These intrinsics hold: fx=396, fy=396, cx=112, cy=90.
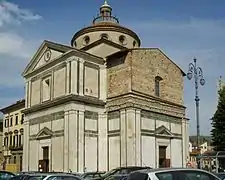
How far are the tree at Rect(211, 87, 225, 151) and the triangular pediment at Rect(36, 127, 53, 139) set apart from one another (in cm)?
1688

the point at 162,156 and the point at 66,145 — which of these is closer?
the point at 66,145

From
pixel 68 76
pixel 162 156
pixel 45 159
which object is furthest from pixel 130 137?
pixel 45 159

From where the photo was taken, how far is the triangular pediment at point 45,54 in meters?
37.1

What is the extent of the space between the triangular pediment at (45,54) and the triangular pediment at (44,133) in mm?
6596

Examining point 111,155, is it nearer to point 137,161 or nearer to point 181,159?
point 137,161

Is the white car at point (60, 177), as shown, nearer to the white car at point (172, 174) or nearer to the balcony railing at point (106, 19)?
the white car at point (172, 174)

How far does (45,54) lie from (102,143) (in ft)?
35.7

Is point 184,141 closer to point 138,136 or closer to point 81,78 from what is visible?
point 138,136

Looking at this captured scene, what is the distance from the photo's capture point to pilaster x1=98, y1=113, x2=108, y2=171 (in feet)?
115

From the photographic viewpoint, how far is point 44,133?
37344mm

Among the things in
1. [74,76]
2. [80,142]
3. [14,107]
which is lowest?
[80,142]

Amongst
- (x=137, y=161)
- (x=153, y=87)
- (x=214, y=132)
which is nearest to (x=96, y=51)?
(x=153, y=87)

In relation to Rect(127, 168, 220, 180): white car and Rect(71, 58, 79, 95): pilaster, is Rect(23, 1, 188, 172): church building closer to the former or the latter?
Rect(71, 58, 79, 95): pilaster

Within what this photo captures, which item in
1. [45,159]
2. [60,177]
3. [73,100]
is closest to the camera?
[60,177]
